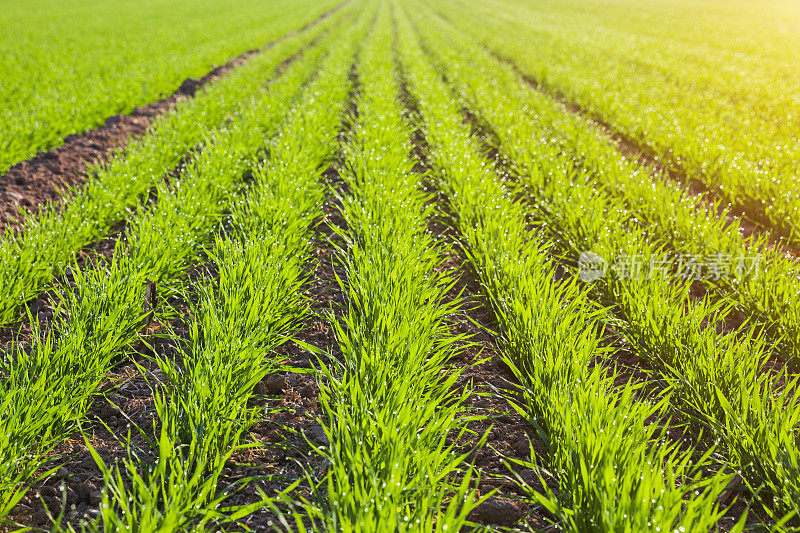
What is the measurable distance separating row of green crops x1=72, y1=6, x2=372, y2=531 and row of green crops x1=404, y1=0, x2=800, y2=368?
2.06 metres

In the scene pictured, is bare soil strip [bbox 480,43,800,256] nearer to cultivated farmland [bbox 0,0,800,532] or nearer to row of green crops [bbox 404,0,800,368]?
cultivated farmland [bbox 0,0,800,532]

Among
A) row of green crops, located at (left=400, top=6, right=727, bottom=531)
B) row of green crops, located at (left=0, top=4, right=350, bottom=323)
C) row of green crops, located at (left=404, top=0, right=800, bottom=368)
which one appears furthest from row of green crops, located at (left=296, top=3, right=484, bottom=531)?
row of green crops, located at (left=0, top=4, right=350, bottom=323)

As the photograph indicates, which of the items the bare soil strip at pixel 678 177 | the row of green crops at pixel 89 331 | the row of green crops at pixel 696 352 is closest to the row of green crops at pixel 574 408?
the row of green crops at pixel 696 352

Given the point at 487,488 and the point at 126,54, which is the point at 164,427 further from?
the point at 126,54

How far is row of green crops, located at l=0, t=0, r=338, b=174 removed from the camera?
6230 mm

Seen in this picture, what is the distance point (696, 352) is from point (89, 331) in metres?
2.96

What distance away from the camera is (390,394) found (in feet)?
6.97

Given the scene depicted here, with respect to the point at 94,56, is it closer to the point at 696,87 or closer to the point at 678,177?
the point at 678,177

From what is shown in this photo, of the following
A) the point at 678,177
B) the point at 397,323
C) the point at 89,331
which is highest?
the point at 89,331

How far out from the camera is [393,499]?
1668 millimetres

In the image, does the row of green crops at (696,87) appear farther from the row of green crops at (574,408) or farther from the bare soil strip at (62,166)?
the bare soil strip at (62,166)

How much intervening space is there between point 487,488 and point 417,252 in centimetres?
156

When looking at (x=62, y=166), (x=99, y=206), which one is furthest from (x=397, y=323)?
(x=62, y=166)

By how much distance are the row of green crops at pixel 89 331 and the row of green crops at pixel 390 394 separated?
1035mm
